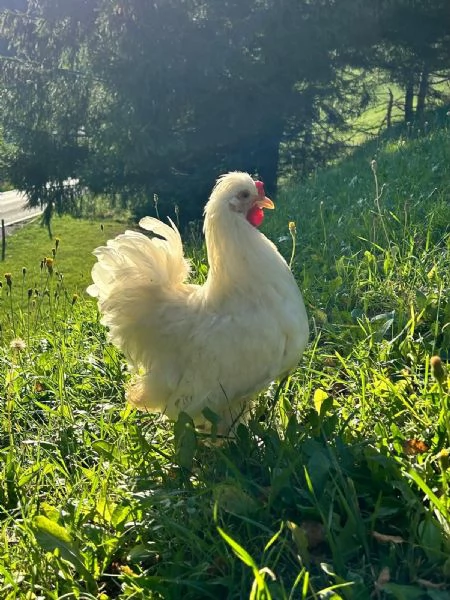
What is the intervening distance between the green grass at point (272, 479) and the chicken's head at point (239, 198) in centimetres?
82

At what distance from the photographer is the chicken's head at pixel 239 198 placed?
270 centimetres

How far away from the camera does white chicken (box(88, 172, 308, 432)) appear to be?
2.51 metres

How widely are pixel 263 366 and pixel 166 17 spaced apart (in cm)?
1032

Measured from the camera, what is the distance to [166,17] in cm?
1101

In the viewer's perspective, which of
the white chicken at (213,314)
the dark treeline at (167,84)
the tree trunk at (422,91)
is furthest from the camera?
the tree trunk at (422,91)

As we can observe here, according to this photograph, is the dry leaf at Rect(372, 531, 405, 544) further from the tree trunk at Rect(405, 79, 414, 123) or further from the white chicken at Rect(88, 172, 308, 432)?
the tree trunk at Rect(405, 79, 414, 123)

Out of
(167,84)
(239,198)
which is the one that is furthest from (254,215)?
(167,84)

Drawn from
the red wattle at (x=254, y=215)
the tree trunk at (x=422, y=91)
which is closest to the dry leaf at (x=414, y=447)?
the red wattle at (x=254, y=215)

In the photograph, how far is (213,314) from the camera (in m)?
2.60

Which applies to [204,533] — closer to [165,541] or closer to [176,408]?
[165,541]

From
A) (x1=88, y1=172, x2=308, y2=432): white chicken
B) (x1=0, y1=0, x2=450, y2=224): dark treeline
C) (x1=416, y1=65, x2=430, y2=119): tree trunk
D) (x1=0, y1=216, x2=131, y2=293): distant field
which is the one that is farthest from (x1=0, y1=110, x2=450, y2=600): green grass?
(x1=416, y1=65, x2=430, y2=119): tree trunk

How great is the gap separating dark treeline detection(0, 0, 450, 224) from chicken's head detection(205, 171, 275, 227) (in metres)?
8.37

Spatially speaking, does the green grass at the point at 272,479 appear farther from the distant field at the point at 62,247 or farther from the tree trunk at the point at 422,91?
the tree trunk at the point at 422,91

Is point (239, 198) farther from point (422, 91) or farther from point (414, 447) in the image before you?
point (422, 91)
